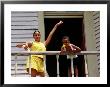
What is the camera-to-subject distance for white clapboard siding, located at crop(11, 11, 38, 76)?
475 centimetres

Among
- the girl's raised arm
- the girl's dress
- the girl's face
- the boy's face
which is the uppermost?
the girl's face

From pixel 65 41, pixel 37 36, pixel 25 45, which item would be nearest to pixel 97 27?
pixel 65 41

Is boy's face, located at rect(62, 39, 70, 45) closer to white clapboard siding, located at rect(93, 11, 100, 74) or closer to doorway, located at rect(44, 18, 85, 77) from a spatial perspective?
doorway, located at rect(44, 18, 85, 77)

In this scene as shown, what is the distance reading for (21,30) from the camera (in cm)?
488

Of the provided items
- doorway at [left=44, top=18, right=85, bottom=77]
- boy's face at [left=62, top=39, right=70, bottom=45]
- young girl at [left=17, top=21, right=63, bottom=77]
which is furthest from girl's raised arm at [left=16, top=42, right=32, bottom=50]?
boy's face at [left=62, top=39, right=70, bottom=45]

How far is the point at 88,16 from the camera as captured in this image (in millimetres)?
4836

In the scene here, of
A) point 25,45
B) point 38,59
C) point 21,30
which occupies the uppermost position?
point 21,30

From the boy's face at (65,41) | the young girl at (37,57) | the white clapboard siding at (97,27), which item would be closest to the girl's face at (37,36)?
the young girl at (37,57)

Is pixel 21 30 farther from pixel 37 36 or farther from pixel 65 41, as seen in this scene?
pixel 65 41

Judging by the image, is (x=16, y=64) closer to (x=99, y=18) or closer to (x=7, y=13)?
(x=7, y=13)

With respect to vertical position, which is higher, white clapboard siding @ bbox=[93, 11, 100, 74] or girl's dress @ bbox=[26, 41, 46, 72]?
white clapboard siding @ bbox=[93, 11, 100, 74]

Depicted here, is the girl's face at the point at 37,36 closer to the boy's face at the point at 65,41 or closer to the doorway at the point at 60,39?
the doorway at the point at 60,39

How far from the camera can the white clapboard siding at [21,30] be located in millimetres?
4746

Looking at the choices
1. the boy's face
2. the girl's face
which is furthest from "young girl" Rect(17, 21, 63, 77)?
the boy's face
